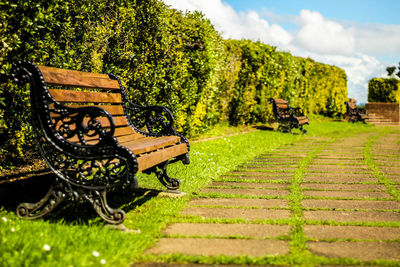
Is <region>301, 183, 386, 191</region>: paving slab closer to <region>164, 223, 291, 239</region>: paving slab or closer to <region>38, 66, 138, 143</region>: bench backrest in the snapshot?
<region>164, 223, 291, 239</region>: paving slab

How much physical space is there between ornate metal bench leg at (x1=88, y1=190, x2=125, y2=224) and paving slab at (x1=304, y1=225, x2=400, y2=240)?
5.08 feet

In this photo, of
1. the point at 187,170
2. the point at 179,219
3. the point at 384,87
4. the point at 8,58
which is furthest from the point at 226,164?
the point at 384,87

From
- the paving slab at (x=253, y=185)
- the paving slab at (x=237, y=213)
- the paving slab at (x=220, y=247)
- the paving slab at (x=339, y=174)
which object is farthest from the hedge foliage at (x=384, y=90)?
the paving slab at (x=220, y=247)

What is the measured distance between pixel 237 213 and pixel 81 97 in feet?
6.28

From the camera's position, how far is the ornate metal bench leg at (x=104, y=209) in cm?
308

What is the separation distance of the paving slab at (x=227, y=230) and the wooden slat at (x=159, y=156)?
581 millimetres

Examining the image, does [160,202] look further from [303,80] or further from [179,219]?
[303,80]

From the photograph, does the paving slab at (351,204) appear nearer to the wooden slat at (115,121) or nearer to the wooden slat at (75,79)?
the wooden slat at (115,121)

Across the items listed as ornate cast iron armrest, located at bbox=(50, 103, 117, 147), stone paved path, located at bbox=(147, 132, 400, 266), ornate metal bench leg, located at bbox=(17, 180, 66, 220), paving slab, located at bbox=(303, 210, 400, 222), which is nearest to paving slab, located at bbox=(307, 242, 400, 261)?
stone paved path, located at bbox=(147, 132, 400, 266)

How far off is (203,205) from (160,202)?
1.49ft

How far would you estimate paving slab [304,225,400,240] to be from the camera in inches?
121

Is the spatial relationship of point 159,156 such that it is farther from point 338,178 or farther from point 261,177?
point 338,178

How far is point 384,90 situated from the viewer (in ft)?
85.3

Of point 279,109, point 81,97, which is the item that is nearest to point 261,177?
point 81,97
